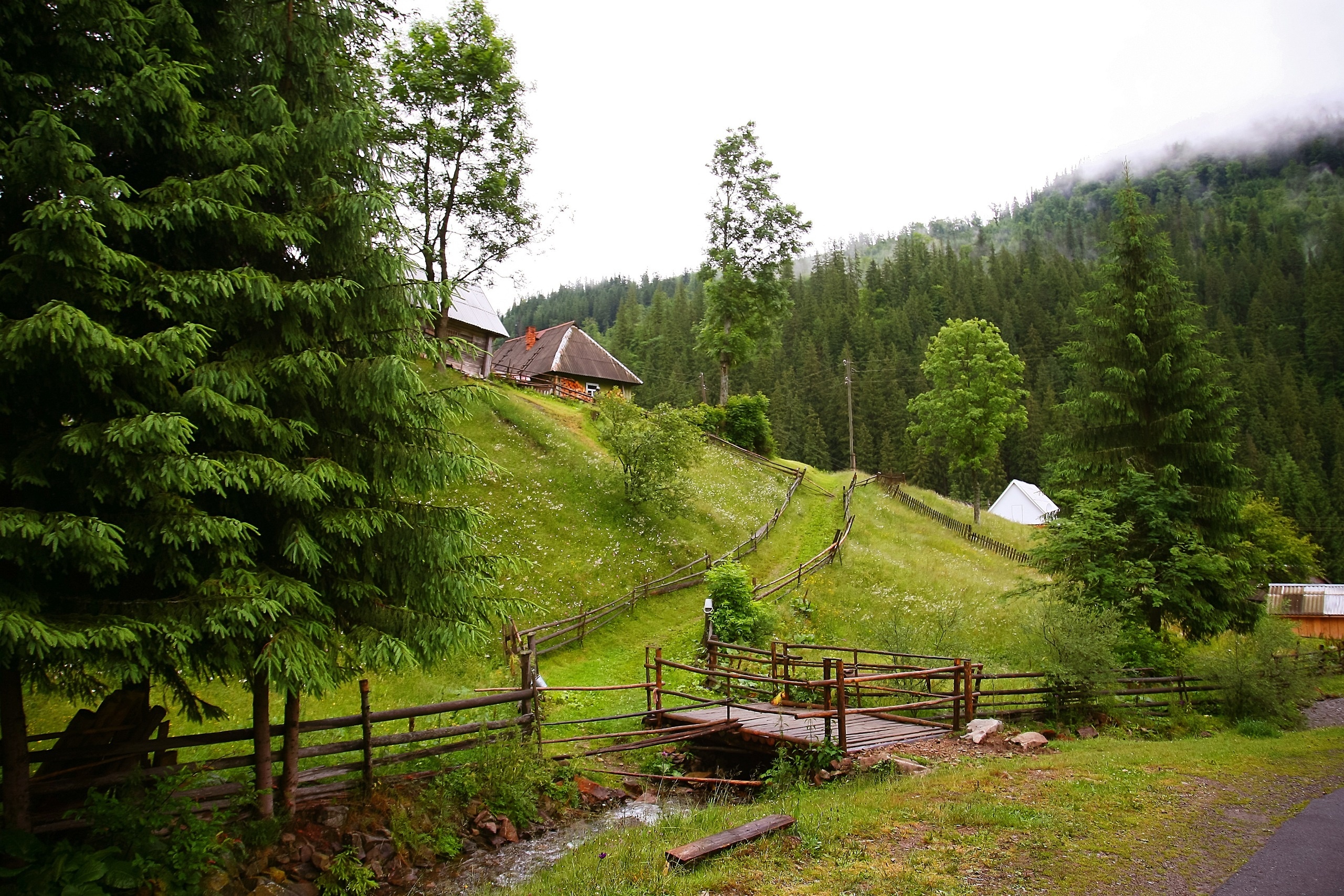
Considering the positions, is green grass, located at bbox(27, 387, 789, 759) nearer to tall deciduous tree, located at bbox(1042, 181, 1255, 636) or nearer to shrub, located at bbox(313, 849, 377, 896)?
shrub, located at bbox(313, 849, 377, 896)

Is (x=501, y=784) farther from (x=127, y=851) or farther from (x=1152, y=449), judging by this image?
(x=1152, y=449)

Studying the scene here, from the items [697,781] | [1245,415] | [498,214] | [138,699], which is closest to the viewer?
[138,699]

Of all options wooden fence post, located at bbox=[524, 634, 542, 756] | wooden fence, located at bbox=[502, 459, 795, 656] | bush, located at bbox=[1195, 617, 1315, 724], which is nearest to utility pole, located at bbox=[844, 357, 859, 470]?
wooden fence, located at bbox=[502, 459, 795, 656]

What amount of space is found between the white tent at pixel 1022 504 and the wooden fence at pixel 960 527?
25.8m

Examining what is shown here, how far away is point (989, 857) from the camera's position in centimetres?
703

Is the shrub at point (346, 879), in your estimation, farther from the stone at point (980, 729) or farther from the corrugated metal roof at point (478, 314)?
the corrugated metal roof at point (478, 314)

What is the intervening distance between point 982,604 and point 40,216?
1012 inches

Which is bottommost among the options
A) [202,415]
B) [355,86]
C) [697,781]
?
[697,781]

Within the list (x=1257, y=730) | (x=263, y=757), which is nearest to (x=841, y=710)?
(x=263, y=757)

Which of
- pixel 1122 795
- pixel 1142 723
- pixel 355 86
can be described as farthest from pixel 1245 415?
pixel 355 86

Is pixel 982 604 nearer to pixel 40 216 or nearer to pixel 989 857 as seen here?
pixel 989 857

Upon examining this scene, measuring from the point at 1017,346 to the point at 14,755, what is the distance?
357ft

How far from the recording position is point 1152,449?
65.9ft

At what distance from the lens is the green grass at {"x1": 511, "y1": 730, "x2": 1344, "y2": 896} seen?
665 cm
